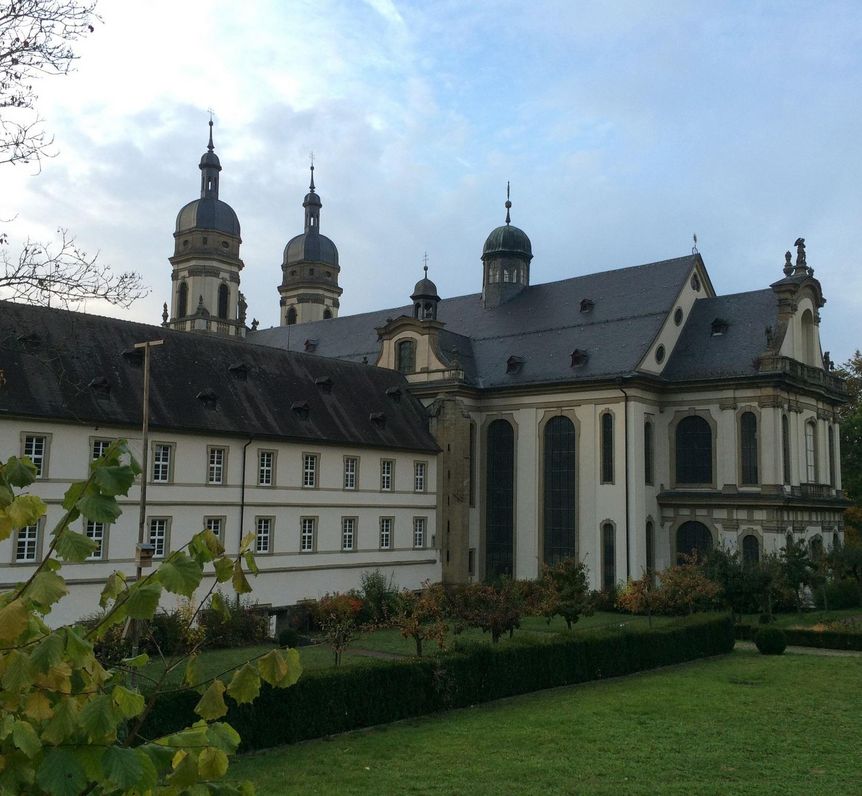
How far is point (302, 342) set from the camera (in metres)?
64.2

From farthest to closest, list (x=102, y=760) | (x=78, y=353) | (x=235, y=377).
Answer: (x=235, y=377), (x=78, y=353), (x=102, y=760)

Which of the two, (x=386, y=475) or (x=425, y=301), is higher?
(x=425, y=301)

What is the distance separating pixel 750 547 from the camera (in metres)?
43.0

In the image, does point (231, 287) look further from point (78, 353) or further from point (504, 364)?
point (78, 353)

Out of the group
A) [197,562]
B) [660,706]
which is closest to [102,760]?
[197,562]

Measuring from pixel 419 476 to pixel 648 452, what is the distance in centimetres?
1175

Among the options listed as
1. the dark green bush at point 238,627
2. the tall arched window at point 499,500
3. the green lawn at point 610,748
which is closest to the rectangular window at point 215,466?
the dark green bush at point 238,627

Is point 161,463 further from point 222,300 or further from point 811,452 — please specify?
point 222,300

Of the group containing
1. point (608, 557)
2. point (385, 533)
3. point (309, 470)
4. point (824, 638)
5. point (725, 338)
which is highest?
point (725, 338)

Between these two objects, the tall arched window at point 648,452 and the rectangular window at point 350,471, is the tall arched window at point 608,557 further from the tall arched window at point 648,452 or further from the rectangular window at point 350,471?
the rectangular window at point 350,471

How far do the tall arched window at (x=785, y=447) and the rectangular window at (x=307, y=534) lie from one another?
22564 millimetres

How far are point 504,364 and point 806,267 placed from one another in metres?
16.8

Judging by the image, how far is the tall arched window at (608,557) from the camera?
44312 millimetres

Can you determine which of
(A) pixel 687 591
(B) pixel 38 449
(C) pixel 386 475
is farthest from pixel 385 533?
(B) pixel 38 449
